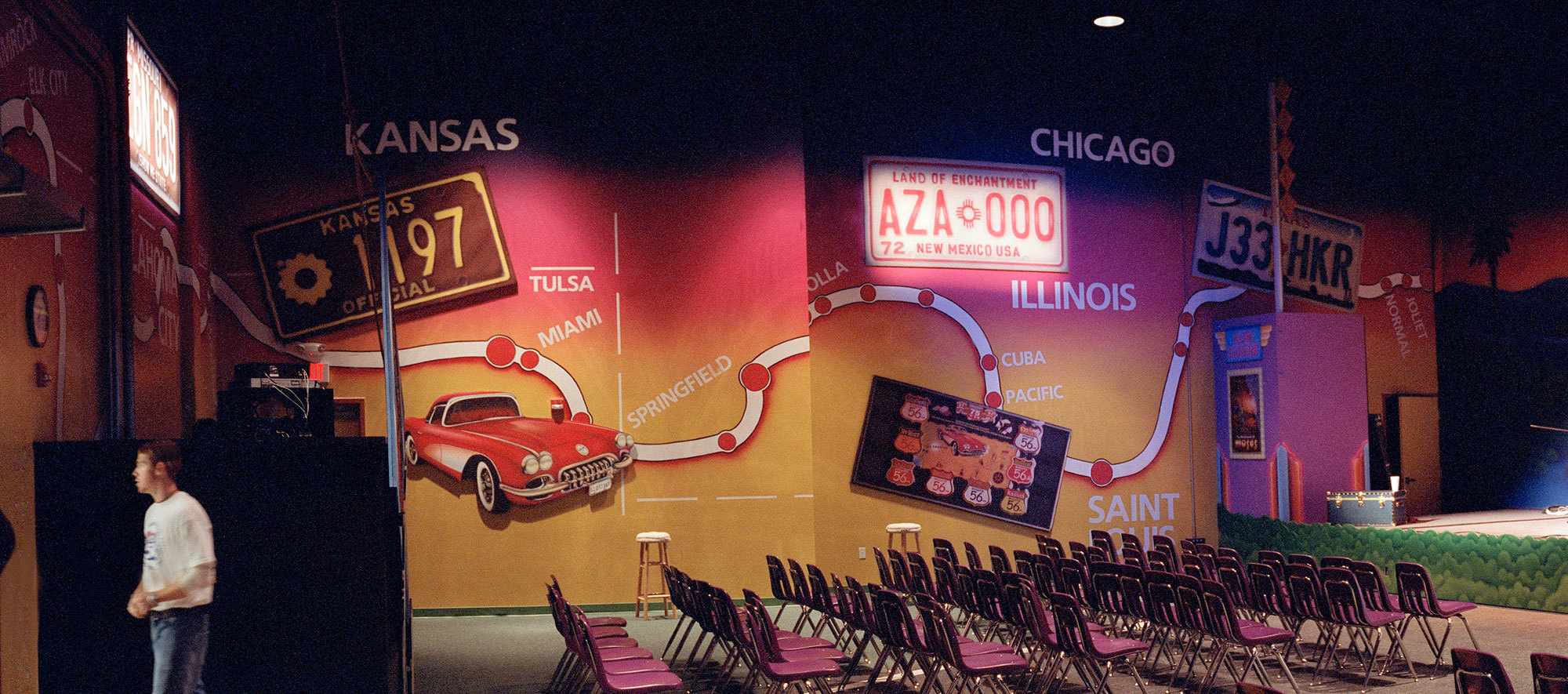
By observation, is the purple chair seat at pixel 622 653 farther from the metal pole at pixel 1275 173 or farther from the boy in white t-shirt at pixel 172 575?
the metal pole at pixel 1275 173

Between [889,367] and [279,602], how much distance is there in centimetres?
689

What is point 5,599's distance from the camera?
4000 millimetres

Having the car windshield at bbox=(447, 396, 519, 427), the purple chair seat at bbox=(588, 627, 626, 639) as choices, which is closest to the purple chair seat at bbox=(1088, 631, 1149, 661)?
the purple chair seat at bbox=(588, 627, 626, 639)

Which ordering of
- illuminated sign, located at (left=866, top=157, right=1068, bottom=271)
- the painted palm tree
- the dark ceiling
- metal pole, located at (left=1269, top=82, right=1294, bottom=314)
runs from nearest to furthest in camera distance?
the dark ceiling, illuminated sign, located at (left=866, top=157, right=1068, bottom=271), metal pole, located at (left=1269, top=82, right=1294, bottom=314), the painted palm tree

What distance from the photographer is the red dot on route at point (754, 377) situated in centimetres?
966

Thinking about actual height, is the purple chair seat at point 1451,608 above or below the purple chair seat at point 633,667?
below

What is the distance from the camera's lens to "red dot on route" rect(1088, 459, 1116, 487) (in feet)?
36.2

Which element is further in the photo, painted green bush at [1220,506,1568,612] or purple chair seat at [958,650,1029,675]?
painted green bush at [1220,506,1568,612]

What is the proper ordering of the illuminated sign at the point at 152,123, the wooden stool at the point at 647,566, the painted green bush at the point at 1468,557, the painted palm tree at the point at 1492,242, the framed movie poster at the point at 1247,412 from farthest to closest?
the painted palm tree at the point at 1492,242
the framed movie poster at the point at 1247,412
the wooden stool at the point at 647,566
the painted green bush at the point at 1468,557
the illuminated sign at the point at 152,123

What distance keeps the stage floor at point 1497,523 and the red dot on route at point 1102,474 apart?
2659mm

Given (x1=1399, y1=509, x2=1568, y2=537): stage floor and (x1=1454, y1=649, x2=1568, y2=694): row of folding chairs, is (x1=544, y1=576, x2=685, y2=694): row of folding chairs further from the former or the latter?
(x1=1399, y1=509, x2=1568, y2=537): stage floor

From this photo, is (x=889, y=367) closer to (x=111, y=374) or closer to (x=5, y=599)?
(x=111, y=374)

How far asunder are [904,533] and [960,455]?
1.12m

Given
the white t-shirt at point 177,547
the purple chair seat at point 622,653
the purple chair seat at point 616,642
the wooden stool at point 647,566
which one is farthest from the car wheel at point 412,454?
the white t-shirt at point 177,547
